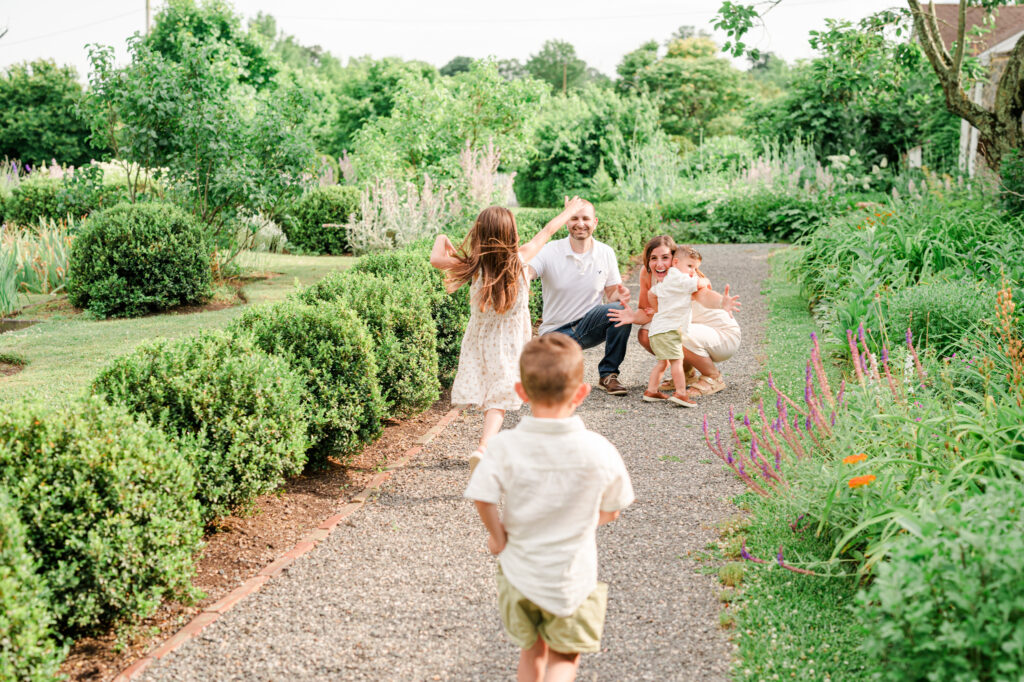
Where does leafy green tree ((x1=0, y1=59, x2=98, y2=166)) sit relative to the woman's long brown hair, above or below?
above

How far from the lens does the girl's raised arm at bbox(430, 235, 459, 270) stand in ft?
14.5

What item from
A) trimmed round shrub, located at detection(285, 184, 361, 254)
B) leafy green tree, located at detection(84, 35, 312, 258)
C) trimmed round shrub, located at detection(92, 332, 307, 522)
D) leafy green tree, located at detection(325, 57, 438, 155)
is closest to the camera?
trimmed round shrub, located at detection(92, 332, 307, 522)

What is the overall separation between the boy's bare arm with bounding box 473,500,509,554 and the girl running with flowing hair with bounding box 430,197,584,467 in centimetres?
203

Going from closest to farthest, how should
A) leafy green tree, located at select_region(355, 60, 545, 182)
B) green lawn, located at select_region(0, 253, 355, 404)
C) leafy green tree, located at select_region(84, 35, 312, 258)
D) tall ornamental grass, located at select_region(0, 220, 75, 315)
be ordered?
green lawn, located at select_region(0, 253, 355, 404) → leafy green tree, located at select_region(84, 35, 312, 258) → tall ornamental grass, located at select_region(0, 220, 75, 315) → leafy green tree, located at select_region(355, 60, 545, 182)

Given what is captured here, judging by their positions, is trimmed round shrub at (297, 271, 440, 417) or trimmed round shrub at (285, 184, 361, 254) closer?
trimmed round shrub at (297, 271, 440, 417)

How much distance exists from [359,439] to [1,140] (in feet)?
105

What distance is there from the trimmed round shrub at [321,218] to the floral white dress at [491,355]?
33.8 feet

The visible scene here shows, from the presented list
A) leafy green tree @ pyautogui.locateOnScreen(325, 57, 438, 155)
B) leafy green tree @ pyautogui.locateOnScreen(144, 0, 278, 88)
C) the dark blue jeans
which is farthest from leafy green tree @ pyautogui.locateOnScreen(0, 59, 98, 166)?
the dark blue jeans

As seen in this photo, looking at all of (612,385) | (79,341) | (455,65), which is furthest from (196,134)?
(455,65)

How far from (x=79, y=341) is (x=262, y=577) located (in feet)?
15.3

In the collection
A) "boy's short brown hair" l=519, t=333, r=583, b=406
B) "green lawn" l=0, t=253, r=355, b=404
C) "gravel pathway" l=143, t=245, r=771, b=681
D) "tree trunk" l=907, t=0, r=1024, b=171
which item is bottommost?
"gravel pathway" l=143, t=245, r=771, b=681

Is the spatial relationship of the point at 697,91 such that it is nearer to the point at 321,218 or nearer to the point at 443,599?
the point at 321,218

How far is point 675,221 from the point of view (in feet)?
54.6

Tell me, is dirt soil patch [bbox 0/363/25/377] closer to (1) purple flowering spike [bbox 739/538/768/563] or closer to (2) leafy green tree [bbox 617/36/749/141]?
(1) purple flowering spike [bbox 739/538/768/563]
